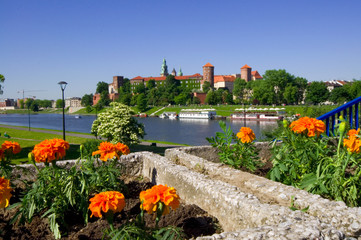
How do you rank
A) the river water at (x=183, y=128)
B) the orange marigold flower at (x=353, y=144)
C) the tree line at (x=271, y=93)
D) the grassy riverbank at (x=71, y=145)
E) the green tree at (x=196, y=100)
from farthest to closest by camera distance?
the green tree at (x=196, y=100) → the tree line at (x=271, y=93) → the river water at (x=183, y=128) → the grassy riverbank at (x=71, y=145) → the orange marigold flower at (x=353, y=144)

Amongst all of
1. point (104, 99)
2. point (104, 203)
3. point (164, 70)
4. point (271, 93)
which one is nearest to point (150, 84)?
point (104, 99)

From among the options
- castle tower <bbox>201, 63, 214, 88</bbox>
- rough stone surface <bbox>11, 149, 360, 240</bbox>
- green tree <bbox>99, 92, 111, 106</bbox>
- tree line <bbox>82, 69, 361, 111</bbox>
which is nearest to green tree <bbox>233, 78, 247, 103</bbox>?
tree line <bbox>82, 69, 361, 111</bbox>

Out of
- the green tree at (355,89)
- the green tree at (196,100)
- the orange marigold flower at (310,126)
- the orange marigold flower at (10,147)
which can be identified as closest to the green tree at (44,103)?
the green tree at (196,100)

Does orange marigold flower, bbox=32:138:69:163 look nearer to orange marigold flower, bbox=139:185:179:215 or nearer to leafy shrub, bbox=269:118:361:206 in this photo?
orange marigold flower, bbox=139:185:179:215

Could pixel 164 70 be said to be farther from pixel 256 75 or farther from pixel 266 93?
pixel 266 93

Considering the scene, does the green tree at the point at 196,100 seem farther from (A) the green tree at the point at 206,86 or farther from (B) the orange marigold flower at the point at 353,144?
(B) the orange marigold flower at the point at 353,144

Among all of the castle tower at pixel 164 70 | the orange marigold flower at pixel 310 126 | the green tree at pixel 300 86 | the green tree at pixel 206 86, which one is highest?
the castle tower at pixel 164 70

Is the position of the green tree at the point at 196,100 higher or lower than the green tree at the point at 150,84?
lower

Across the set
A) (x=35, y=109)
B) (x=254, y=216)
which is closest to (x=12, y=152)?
(x=254, y=216)

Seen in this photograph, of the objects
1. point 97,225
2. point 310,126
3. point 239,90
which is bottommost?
point 97,225

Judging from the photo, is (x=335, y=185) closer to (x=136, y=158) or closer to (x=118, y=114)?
(x=136, y=158)

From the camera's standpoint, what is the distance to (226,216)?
280cm

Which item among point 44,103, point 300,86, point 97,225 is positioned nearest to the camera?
point 97,225

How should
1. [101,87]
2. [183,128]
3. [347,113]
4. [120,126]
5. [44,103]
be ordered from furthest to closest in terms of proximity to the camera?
[44,103], [101,87], [183,128], [120,126], [347,113]
